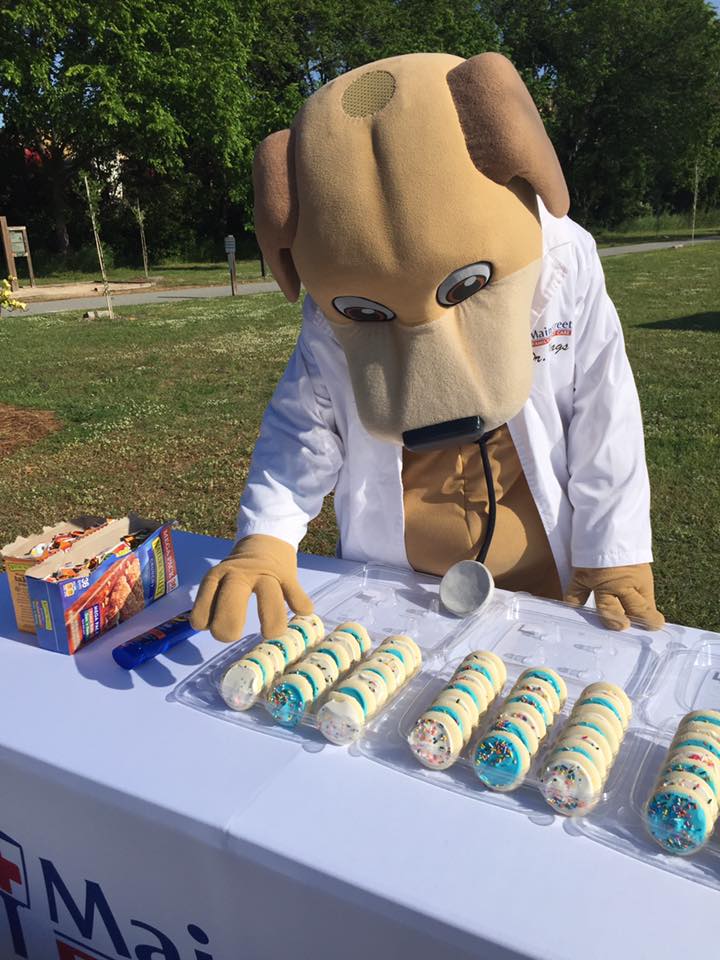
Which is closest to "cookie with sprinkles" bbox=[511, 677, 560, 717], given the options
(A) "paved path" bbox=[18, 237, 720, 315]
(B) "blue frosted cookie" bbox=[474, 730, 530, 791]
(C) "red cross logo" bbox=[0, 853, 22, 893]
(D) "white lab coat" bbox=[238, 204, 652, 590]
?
(B) "blue frosted cookie" bbox=[474, 730, 530, 791]

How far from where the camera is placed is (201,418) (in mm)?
6441

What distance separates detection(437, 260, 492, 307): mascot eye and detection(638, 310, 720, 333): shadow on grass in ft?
29.4

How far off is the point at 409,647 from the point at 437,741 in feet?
0.79

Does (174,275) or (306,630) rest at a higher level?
(174,275)

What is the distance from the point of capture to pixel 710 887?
890 millimetres

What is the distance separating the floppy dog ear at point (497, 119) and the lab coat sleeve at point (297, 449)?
0.53 m

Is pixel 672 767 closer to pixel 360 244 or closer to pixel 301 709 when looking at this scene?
pixel 301 709

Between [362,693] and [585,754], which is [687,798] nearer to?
[585,754]

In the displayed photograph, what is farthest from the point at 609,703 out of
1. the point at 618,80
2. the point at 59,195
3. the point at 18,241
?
the point at 618,80

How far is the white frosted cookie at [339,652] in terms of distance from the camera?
1.27m

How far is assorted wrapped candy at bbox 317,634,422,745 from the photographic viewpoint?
1.14m

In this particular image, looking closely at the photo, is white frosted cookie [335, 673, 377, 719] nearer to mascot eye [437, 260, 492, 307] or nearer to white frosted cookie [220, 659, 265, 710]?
white frosted cookie [220, 659, 265, 710]

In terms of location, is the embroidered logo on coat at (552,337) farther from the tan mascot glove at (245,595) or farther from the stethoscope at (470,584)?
the tan mascot glove at (245,595)

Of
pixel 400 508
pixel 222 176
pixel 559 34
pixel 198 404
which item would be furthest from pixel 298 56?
pixel 400 508
